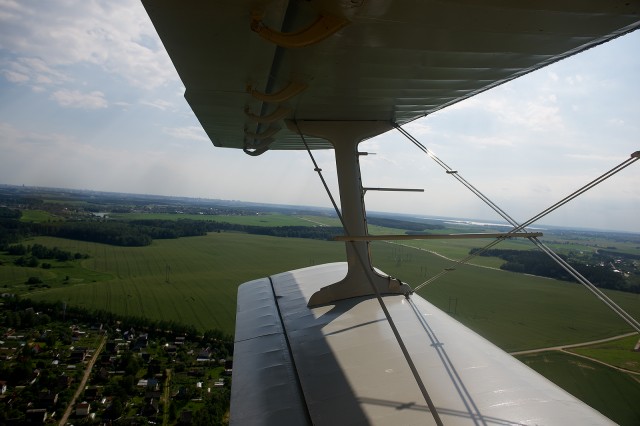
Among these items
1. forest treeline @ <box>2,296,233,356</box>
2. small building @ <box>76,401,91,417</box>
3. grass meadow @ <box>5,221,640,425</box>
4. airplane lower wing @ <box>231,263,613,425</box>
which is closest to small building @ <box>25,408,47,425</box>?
small building @ <box>76,401,91,417</box>

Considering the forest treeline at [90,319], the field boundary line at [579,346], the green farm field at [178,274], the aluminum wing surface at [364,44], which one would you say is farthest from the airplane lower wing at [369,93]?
the green farm field at [178,274]

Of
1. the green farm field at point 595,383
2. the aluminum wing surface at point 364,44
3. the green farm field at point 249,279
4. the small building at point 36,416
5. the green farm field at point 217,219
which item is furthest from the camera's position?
the green farm field at point 217,219

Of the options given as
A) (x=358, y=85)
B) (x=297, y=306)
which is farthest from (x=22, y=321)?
(x=358, y=85)

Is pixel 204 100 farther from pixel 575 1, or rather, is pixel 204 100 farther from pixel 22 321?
pixel 22 321

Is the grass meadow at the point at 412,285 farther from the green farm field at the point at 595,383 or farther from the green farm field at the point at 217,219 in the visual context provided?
the green farm field at the point at 217,219

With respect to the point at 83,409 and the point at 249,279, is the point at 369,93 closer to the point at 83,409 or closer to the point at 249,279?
the point at 83,409

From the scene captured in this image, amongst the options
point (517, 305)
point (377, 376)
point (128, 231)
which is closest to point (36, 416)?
point (377, 376)

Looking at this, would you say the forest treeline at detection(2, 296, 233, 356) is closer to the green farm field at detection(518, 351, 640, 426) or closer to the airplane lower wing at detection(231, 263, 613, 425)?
the green farm field at detection(518, 351, 640, 426)
